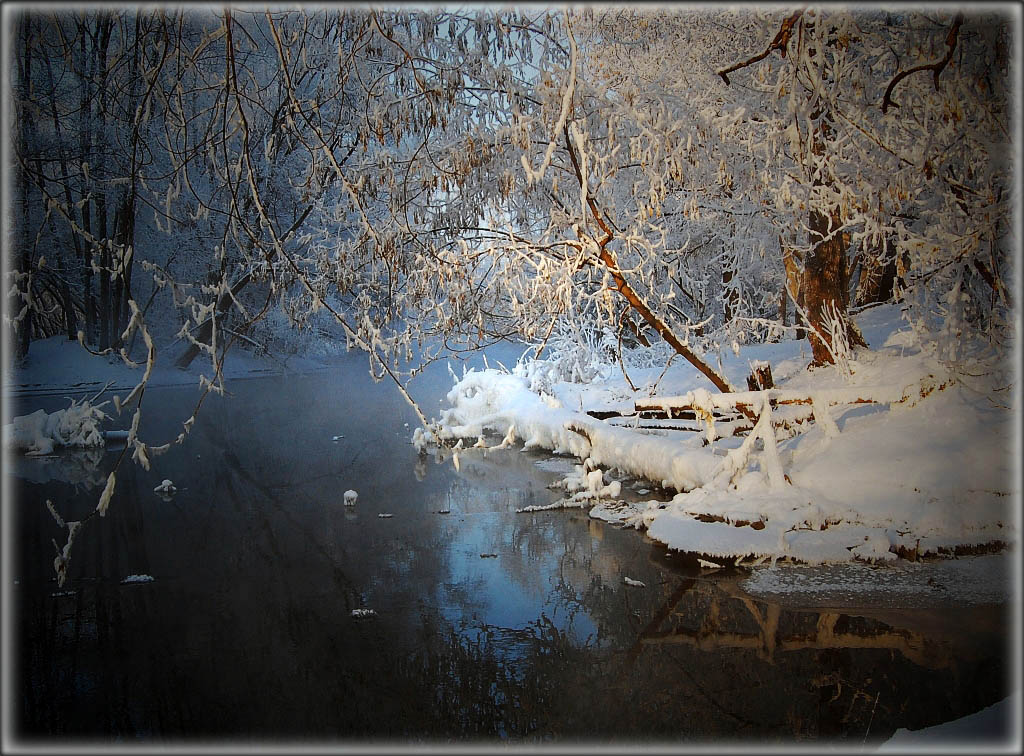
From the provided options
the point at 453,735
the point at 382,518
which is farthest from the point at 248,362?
the point at 453,735

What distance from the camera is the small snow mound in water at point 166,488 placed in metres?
10.1

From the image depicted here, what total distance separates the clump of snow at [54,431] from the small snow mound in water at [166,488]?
13.0ft

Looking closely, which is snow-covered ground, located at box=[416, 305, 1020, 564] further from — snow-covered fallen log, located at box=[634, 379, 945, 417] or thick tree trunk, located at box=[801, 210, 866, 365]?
thick tree trunk, located at box=[801, 210, 866, 365]

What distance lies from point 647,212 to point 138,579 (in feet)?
16.8

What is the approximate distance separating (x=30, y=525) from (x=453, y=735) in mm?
6467

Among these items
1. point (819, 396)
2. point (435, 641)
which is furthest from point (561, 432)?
point (435, 641)

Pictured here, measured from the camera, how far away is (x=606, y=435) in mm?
10922

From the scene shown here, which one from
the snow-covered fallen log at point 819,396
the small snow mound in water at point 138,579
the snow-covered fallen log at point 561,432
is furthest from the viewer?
the snow-covered fallen log at point 561,432

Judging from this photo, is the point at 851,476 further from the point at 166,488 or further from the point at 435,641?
the point at 166,488

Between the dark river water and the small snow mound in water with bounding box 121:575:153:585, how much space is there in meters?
0.09

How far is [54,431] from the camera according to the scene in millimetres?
13781

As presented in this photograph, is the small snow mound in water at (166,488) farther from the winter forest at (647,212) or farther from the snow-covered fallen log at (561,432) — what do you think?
the snow-covered fallen log at (561,432)

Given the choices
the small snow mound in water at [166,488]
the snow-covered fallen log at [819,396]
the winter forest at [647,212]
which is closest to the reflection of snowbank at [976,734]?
the winter forest at [647,212]

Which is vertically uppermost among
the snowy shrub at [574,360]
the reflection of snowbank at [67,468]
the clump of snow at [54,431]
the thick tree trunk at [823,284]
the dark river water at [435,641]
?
the thick tree trunk at [823,284]
